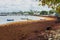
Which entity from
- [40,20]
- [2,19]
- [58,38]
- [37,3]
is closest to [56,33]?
[58,38]

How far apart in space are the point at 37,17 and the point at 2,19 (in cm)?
72

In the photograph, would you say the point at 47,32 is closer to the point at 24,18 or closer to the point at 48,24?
the point at 48,24

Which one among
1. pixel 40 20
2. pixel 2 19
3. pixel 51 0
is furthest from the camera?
pixel 40 20

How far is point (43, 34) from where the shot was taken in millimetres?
3412

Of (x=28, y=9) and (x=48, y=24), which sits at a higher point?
(x=28, y=9)

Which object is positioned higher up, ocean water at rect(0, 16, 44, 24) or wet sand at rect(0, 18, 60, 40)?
ocean water at rect(0, 16, 44, 24)

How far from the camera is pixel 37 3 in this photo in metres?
3.51

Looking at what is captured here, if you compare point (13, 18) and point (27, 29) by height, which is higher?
point (13, 18)

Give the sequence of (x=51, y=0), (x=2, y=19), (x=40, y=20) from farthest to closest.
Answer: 1. (x=40, y=20)
2. (x=2, y=19)
3. (x=51, y=0)

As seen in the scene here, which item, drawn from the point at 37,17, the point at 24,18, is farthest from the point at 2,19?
the point at 37,17

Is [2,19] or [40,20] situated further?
[40,20]

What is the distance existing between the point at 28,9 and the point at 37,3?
0.74 ft

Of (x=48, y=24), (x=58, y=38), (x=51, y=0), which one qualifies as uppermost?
(x=51, y=0)

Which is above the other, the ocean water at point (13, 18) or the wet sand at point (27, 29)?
the ocean water at point (13, 18)
